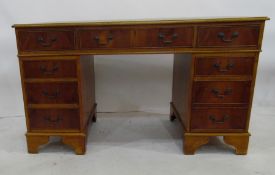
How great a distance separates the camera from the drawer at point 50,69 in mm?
1642

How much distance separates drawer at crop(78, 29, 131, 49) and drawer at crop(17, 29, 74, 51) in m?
0.07

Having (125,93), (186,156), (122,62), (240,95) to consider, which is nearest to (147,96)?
(125,93)

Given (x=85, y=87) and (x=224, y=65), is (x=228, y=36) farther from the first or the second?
(x=85, y=87)

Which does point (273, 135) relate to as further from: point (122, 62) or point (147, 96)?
point (122, 62)

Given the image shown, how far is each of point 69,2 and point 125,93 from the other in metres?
0.97

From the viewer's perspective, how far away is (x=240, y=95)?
1683 mm

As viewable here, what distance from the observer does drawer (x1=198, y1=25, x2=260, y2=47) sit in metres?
1.55

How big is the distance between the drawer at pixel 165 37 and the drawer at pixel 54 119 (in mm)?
646

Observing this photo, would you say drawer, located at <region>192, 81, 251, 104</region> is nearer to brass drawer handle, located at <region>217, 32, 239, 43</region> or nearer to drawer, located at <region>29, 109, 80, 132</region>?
brass drawer handle, located at <region>217, 32, 239, 43</region>

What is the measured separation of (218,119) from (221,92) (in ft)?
0.63

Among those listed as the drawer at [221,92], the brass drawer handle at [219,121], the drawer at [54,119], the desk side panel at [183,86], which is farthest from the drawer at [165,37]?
the drawer at [54,119]

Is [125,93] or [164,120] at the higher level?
[125,93]

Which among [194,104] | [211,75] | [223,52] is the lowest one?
[194,104]

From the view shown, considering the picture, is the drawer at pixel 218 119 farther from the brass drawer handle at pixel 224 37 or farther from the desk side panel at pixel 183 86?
the brass drawer handle at pixel 224 37
